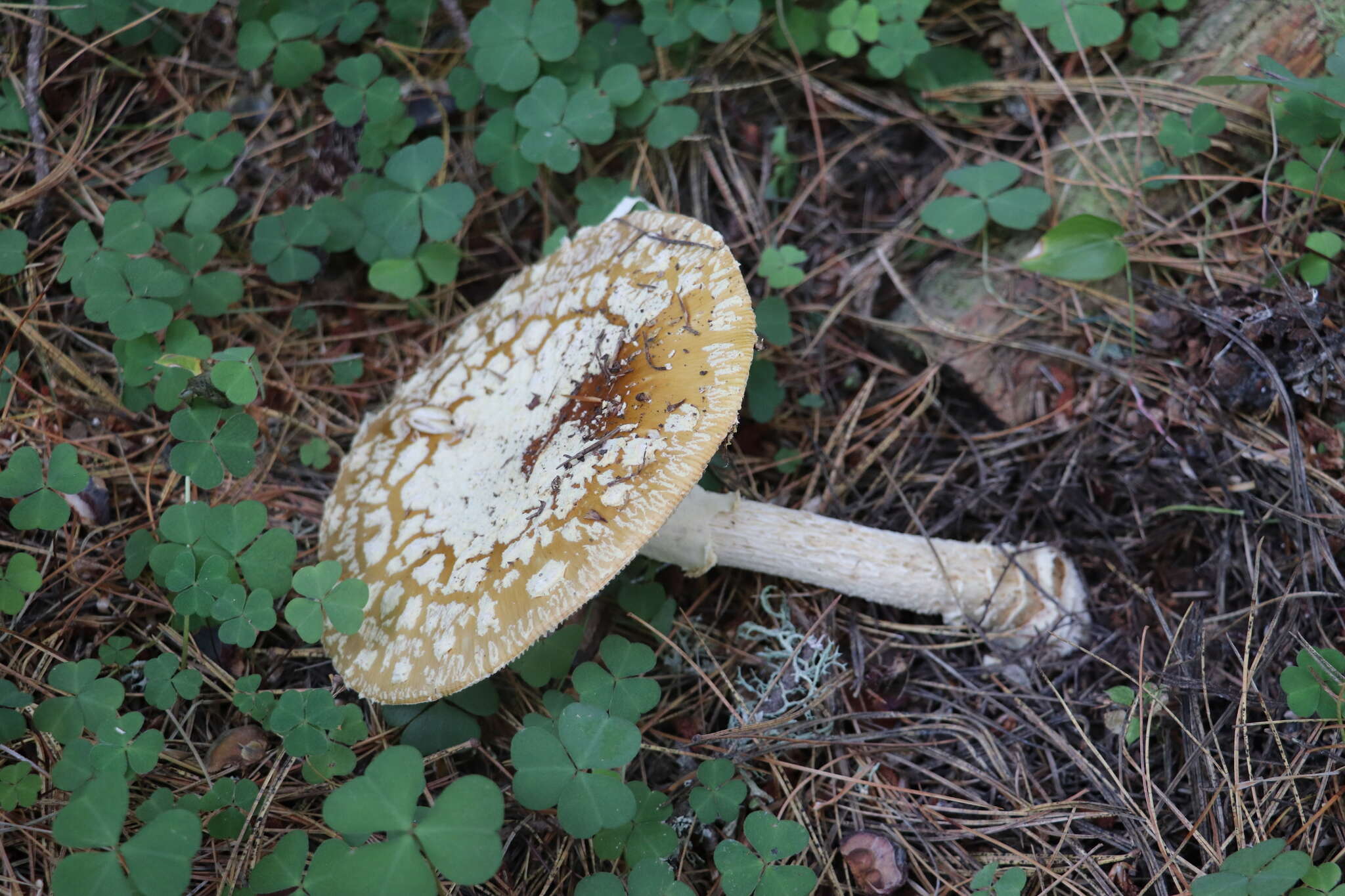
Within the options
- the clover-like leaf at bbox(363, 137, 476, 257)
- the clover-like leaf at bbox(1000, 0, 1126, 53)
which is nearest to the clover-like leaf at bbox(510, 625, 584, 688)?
the clover-like leaf at bbox(363, 137, 476, 257)

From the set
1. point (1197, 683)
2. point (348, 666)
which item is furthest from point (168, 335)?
point (1197, 683)

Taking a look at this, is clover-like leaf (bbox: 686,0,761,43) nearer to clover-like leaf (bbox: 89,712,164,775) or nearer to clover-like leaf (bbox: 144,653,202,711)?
clover-like leaf (bbox: 144,653,202,711)

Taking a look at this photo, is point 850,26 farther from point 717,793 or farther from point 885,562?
point 717,793

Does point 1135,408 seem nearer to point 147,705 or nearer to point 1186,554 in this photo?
point 1186,554

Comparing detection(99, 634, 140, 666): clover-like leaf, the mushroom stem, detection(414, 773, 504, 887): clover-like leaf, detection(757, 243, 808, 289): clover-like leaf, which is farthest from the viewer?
detection(757, 243, 808, 289): clover-like leaf

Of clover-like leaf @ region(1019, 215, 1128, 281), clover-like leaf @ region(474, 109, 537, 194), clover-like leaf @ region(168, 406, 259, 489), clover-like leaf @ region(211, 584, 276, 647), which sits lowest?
clover-like leaf @ region(211, 584, 276, 647)

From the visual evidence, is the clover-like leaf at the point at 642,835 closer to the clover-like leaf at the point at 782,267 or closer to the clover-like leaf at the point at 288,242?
the clover-like leaf at the point at 782,267

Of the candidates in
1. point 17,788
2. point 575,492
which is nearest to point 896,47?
point 575,492

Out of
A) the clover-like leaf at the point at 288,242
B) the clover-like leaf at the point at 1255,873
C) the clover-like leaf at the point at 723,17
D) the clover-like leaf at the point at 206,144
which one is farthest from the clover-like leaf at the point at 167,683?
the clover-like leaf at the point at 723,17
